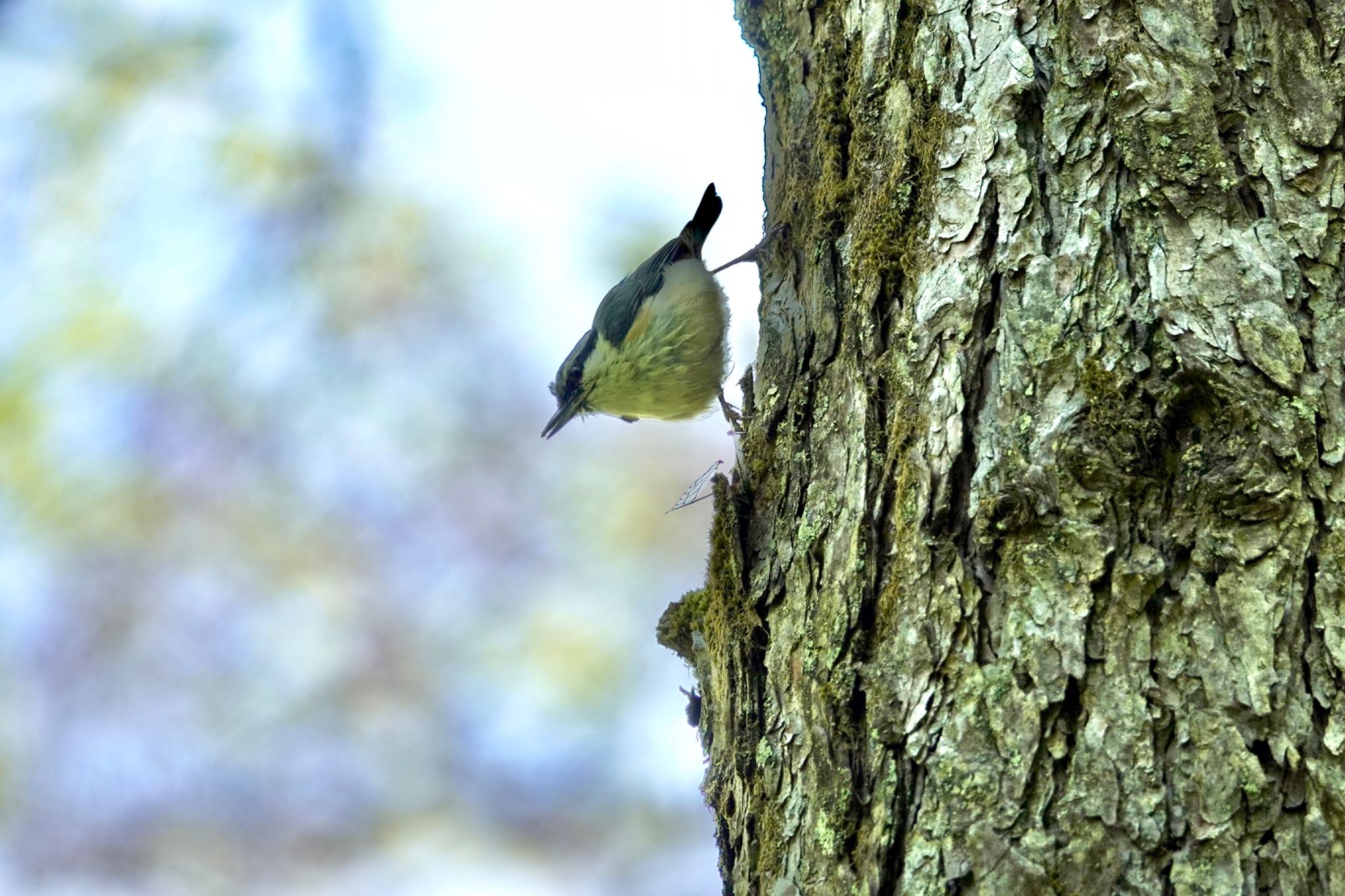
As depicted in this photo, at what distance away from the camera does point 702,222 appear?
3.79 m

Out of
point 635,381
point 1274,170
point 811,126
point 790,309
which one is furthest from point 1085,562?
point 635,381

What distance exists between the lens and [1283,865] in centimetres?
121

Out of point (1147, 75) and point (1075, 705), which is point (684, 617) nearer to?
point (1075, 705)

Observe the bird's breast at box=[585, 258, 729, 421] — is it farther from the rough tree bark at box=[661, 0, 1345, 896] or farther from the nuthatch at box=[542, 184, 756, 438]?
the rough tree bark at box=[661, 0, 1345, 896]

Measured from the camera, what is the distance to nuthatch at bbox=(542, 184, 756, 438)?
357cm

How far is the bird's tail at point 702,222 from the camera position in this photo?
3727 mm

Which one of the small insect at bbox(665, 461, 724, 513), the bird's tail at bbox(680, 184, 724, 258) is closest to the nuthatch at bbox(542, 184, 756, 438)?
the bird's tail at bbox(680, 184, 724, 258)

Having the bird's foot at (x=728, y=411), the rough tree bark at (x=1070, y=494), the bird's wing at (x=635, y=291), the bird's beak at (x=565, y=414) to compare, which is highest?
the bird's wing at (x=635, y=291)

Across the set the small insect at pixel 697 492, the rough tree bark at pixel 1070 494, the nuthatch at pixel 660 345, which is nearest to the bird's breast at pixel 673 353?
the nuthatch at pixel 660 345

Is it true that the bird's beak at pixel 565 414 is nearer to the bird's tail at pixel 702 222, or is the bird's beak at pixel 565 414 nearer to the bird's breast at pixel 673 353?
the bird's breast at pixel 673 353

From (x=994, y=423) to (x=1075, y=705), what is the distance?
0.36 m

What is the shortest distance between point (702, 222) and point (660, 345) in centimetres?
49

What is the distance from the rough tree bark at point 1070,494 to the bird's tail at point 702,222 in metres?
1.92

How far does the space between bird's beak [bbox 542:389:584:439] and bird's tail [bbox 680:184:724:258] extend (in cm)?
61
